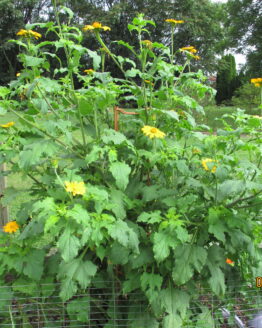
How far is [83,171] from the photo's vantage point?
2.03 m

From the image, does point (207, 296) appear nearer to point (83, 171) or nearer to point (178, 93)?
point (83, 171)

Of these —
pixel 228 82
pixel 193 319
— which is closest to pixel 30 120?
pixel 193 319

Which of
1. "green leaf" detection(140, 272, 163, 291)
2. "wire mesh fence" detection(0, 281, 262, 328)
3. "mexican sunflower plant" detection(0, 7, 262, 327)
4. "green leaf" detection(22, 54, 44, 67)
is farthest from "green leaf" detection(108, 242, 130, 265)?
"green leaf" detection(22, 54, 44, 67)

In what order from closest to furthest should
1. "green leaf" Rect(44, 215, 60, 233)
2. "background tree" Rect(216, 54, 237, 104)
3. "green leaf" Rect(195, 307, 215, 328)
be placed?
"green leaf" Rect(44, 215, 60, 233), "green leaf" Rect(195, 307, 215, 328), "background tree" Rect(216, 54, 237, 104)

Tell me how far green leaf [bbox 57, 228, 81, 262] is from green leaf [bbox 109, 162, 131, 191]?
1.07ft

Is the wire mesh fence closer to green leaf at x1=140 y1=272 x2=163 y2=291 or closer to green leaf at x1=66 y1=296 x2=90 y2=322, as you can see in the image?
green leaf at x1=66 y1=296 x2=90 y2=322

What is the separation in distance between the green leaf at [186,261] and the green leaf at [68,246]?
0.52 m

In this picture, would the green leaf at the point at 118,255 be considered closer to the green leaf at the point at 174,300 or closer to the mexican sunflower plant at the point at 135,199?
the mexican sunflower plant at the point at 135,199

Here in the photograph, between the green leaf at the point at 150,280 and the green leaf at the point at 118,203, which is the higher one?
the green leaf at the point at 118,203

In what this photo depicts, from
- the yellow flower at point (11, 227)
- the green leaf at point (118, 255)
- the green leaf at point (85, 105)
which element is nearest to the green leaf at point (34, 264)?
the yellow flower at point (11, 227)

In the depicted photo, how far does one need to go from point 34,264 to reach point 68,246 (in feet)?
1.84

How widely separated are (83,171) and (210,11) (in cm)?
2244

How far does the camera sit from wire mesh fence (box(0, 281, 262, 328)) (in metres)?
1.87

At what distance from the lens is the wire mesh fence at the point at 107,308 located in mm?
1871
